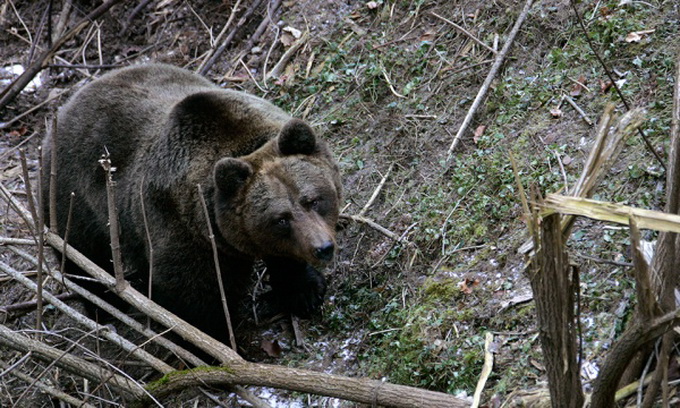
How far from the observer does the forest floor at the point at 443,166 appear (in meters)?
5.46

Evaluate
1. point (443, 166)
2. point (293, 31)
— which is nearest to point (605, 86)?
point (443, 166)

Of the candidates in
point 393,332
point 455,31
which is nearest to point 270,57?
point 455,31

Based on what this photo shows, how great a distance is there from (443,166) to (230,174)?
7.55 feet

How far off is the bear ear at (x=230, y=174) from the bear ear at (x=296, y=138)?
0.36m

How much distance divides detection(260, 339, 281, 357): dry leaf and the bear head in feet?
3.11

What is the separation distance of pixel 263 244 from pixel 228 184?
0.58m

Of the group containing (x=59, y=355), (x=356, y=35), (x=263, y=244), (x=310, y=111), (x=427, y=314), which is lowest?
(x=59, y=355)

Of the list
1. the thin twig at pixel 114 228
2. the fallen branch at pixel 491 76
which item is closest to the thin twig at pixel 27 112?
the thin twig at pixel 114 228

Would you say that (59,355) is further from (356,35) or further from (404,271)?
(356,35)

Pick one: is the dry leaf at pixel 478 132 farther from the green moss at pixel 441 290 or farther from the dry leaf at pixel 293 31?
the dry leaf at pixel 293 31

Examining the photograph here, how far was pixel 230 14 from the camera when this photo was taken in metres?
11.0

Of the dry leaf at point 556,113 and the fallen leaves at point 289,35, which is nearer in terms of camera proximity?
the dry leaf at point 556,113

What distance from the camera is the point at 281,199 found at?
6.01 m

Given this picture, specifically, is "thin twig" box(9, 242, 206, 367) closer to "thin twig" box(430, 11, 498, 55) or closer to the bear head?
the bear head
